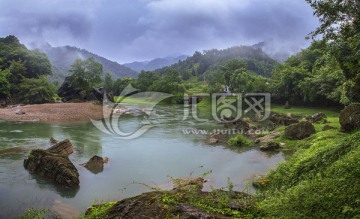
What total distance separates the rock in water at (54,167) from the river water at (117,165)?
412 millimetres

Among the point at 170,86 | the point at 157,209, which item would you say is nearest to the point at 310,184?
the point at 157,209

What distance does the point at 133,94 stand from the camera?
110188 mm

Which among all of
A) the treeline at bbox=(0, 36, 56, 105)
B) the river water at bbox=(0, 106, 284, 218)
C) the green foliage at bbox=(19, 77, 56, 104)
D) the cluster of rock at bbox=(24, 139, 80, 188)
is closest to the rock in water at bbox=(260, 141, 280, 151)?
the river water at bbox=(0, 106, 284, 218)

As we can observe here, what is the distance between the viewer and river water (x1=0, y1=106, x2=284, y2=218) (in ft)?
48.7

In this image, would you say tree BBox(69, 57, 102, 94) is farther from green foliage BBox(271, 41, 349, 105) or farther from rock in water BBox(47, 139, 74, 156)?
rock in water BBox(47, 139, 74, 156)

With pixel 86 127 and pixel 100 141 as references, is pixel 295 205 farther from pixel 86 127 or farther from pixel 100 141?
pixel 86 127

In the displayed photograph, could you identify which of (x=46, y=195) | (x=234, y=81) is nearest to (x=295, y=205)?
(x=46, y=195)

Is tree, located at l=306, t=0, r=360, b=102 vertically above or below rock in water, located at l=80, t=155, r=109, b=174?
above

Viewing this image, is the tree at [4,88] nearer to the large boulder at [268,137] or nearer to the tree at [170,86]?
the tree at [170,86]

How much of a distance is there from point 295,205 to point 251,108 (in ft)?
178

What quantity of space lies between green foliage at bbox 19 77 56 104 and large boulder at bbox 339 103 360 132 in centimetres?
5733

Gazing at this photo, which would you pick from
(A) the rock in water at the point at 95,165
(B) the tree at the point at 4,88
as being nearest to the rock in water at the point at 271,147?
(A) the rock in water at the point at 95,165

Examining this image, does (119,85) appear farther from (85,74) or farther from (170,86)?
(85,74)

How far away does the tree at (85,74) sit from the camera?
78.6 meters
